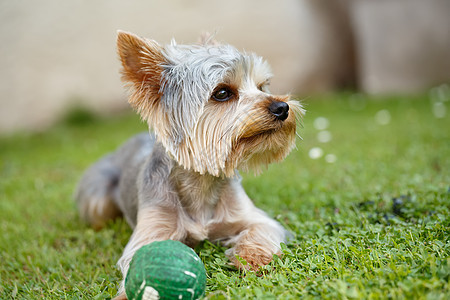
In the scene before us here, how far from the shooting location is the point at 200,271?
2.68m

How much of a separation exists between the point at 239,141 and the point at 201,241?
Answer: 996mm

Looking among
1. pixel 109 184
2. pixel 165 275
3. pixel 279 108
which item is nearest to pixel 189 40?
pixel 109 184

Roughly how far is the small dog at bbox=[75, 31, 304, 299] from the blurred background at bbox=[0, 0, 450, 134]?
7390mm

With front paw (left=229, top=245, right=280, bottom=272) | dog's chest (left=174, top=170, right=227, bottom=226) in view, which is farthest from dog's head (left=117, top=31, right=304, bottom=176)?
front paw (left=229, top=245, right=280, bottom=272)

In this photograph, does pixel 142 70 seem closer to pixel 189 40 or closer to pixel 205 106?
pixel 205 106

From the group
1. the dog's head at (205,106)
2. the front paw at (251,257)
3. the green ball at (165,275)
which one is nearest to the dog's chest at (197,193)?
the dog's head at (205,106)

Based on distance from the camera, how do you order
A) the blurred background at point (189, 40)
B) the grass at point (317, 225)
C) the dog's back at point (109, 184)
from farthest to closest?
the blurred background at point (189, 40) < the dog's back at point (109, 184) < the grass at point (317, 225)

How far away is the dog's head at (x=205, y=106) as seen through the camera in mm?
3289

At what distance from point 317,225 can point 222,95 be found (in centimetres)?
138

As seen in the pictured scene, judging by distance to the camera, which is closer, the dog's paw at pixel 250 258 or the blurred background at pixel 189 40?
the dog's paw at pixel 250 258

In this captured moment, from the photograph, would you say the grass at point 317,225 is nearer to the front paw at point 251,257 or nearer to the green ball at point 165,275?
the front paw at point 251,257

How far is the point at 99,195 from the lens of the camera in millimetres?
4836

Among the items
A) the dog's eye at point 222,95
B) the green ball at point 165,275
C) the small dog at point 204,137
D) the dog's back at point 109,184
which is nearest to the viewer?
the green ball at point 165,275

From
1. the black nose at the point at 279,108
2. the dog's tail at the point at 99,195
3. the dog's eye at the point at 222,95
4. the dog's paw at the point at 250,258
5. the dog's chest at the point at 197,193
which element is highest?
the dog's eye at the point at 222,95
